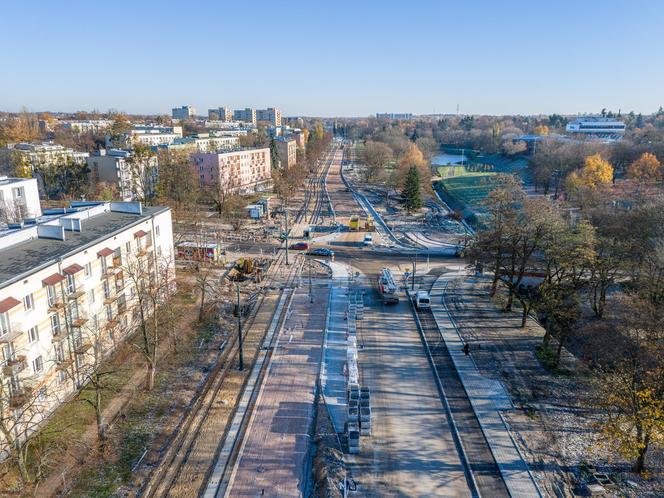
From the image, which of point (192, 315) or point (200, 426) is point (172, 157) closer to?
point (192, 315)

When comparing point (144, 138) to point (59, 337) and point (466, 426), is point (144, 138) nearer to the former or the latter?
point (59, 337)

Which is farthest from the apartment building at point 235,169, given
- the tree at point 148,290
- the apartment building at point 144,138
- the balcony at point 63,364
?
the balcony at point 63,364

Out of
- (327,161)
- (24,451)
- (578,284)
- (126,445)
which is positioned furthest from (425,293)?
(327,161)

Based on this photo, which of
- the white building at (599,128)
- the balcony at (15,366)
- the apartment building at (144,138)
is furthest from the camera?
the white building at (599,128)

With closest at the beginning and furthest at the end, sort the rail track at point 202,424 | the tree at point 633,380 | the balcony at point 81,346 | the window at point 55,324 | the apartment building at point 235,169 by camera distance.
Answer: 1. the tree at point 633,380
2. the rail track at point 202,424
3. the window at point 55,324
4. the balcony at point 81,346
5. the apartment building at point 235,169

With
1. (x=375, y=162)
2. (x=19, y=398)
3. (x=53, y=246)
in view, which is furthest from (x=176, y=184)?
(x=19, y=398)

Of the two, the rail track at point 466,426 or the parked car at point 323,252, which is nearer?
the rail track at point 466,426

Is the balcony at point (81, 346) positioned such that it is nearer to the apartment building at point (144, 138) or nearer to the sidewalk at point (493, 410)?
the sidewalk at point (493, 410)
